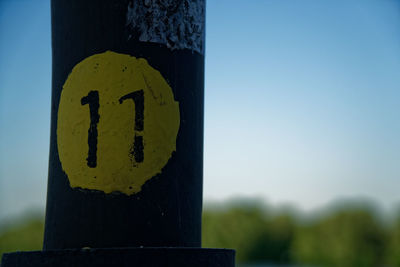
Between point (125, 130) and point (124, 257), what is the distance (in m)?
0.42

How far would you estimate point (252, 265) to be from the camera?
97.8m

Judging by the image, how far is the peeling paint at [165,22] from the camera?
5.58 feet

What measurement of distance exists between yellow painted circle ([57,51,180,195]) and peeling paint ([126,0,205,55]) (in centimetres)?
10

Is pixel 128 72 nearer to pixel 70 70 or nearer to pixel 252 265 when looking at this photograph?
pixel 70 70

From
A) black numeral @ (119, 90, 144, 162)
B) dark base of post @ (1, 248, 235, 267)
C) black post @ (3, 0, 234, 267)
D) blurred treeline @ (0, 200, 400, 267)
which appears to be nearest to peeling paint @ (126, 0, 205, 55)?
black post @ (3, 0, 234, 267)

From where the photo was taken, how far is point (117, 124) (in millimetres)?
1646

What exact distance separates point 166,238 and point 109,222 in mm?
184

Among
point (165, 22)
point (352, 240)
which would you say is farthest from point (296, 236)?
point (165, 22)

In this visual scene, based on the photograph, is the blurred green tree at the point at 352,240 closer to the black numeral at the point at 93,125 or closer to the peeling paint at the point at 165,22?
the peeling paint at the point at 165,22

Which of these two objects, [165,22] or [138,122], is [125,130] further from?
[165,22]

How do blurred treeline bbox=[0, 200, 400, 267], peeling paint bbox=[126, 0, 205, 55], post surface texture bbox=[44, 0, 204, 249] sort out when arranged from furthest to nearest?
blurred treeline bbox=[0, 200, 400, 267], peeling paint bbox=[126, 0, 205, 55], post surface texture bbox=[44, 0, 204, 249]

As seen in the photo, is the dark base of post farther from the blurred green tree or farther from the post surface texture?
the blurred green tree

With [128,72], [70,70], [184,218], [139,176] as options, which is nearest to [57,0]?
[70,70]

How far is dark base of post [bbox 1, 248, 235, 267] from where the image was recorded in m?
1.41
